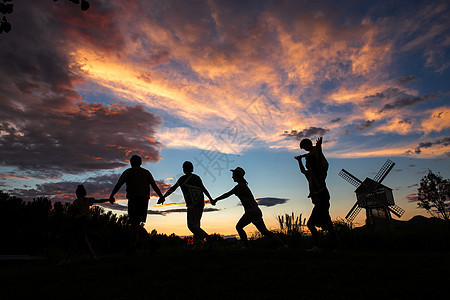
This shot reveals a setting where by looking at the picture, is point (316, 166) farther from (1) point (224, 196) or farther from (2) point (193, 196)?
(2) point (193, 196)

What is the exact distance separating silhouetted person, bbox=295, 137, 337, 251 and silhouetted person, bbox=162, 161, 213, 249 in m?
3.05

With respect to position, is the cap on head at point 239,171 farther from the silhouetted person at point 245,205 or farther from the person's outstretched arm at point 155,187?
the person's outstretched arm at point 155,187

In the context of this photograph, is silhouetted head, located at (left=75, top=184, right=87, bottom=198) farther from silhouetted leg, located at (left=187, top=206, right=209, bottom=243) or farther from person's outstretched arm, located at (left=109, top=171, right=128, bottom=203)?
silhouetted leg, located at (left=187, top=206, right=209, bottom=243)

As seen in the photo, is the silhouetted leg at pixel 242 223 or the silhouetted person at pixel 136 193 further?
the silhouetted leg at pixel 242 223

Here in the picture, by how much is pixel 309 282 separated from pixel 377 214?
34.7 m

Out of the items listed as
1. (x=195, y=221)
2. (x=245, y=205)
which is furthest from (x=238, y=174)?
(x=195, y=221)

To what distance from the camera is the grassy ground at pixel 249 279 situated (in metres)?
4.19

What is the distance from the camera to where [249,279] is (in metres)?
4.89

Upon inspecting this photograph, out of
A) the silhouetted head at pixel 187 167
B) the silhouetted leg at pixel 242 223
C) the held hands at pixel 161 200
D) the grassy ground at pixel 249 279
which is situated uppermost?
the silhouetted head at pixel 187 167

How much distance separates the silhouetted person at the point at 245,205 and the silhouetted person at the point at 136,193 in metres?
2.06

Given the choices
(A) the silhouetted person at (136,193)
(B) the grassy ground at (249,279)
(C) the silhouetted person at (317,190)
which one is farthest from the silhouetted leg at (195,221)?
(C) the silhouetted person at (317,190)

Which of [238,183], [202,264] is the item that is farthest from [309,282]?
[238,183]

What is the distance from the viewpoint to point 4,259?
458 inches

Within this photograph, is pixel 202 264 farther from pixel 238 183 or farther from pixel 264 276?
pixel 238 183
